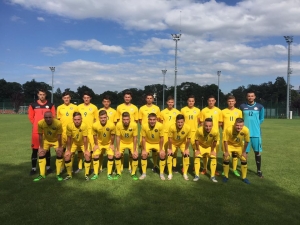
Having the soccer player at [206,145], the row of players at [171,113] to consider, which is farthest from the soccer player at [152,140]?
the soccer player at [206,145]

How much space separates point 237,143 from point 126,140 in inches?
102

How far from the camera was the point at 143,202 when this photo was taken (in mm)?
4516

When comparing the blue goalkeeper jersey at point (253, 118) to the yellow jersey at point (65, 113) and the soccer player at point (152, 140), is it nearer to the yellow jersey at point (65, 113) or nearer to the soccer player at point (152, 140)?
the soccer player at point (152, 140)

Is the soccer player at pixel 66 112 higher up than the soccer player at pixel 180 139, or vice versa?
the soccer player at pixel 66 112

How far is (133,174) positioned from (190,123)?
1976 millimetres

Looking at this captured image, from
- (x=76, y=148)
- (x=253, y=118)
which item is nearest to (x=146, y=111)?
(x=76, y=148)

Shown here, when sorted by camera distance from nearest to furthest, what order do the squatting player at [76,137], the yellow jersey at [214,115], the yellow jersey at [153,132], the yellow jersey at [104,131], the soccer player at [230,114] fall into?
the squatting player at [76,137]
the yellow jersey at [104,131]
the yellow jersey at [153,132]
the soccer player at [230,114]
the yellow jersey at [214,115]

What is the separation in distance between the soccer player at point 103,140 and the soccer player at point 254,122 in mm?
3256

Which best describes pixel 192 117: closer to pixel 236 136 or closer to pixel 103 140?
pixel 236 136

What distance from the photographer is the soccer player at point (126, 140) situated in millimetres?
6047

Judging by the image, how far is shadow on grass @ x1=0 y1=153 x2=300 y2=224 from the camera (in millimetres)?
3877

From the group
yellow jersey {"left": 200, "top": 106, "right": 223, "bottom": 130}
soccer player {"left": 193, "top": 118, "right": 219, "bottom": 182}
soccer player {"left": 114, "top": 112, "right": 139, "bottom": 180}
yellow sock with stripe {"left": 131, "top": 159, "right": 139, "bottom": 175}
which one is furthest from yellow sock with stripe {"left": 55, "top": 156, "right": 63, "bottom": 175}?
yellow jersey {"left": 200, "top": 106, "right": 223, "bottom": 130}

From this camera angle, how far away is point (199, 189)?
528 cm

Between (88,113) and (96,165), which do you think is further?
(88,113)
